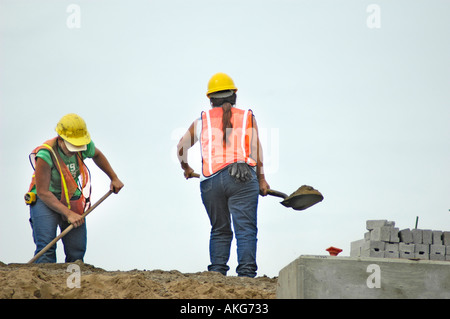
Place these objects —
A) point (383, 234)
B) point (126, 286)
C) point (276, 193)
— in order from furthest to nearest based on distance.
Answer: point (383, 234), point (276, 193), point (126, 286)

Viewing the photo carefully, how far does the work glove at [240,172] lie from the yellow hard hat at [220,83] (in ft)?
2.52

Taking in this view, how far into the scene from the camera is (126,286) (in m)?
4.93

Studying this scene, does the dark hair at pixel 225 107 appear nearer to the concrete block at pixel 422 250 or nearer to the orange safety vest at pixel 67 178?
the orange safety vest at pixel 67 178

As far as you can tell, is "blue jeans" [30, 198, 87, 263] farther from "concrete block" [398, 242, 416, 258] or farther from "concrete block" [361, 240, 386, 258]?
"concrete block" [398, 242, 416, 258]

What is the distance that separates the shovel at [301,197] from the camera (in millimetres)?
7090

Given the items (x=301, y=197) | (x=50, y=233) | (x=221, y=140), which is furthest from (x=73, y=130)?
(x=301, y=197)

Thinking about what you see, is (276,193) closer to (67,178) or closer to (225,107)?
(225,107)

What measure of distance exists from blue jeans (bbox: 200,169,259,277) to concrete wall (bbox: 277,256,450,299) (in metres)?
2.07

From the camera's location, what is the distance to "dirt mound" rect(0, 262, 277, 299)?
186 inches

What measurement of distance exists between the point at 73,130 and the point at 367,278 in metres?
3.65

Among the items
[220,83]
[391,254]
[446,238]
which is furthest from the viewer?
[446,238]

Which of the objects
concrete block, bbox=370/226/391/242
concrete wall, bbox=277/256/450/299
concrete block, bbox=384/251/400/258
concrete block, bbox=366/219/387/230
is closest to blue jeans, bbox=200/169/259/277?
concrete wall, bbox=277/256/450/299
